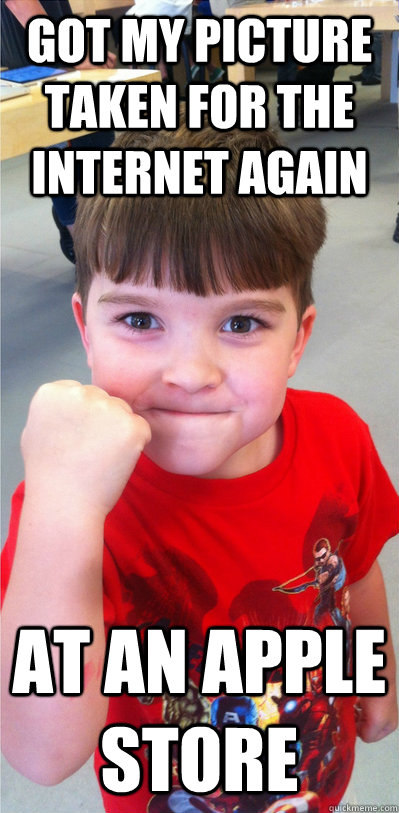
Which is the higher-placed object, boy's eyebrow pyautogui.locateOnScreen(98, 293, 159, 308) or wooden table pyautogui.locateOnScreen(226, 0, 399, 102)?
wooden table pyautogui.locateOnScreen(226, 0, 399, 102)

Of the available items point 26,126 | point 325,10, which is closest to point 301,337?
point 26,126

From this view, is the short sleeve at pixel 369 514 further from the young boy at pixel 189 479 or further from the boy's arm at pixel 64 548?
the boy's arm at pixel 64 548

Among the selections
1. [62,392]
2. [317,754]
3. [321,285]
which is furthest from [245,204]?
[321,285]

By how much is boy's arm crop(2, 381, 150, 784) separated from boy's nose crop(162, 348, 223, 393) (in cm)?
4

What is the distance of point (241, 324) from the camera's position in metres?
0.55

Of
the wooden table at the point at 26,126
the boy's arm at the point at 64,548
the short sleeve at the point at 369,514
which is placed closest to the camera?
the boy's arm at the point at 64,548

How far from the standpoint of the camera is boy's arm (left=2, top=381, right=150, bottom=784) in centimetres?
48

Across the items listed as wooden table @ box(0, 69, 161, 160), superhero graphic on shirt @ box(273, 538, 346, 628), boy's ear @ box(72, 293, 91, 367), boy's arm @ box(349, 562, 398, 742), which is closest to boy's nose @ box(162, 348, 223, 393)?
boy's ear @ box(72, 293, 91, 367)

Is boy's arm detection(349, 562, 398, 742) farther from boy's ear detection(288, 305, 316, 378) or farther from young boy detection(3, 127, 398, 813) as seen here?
boy's ear detection(288, 305, 316, 378)

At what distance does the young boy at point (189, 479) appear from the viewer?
50 centimetres

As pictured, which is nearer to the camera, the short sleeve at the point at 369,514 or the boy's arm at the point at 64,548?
the boy's arm at the point at 64,548

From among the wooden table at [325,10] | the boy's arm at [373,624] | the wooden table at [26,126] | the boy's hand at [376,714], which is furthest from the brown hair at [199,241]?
the wooden table at [325,10]

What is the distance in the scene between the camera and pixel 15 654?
50cm

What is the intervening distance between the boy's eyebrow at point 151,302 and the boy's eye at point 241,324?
10mm
